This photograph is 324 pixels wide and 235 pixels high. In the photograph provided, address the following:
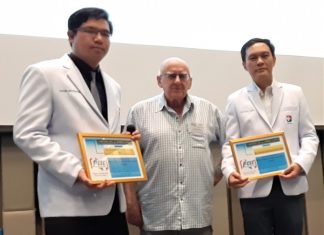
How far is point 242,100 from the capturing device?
2119 millimetres

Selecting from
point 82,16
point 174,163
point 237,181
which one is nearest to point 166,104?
point 174,163

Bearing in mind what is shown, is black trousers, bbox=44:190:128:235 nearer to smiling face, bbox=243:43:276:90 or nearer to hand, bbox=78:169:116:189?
hand, bbox=78:169:116:189

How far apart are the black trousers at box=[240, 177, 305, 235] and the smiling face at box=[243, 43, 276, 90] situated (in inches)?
20.7

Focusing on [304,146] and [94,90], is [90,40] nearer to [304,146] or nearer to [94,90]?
[94,90]

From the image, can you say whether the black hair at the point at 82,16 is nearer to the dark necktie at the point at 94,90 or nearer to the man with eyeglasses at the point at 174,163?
the dark necktie at the point at 94,90

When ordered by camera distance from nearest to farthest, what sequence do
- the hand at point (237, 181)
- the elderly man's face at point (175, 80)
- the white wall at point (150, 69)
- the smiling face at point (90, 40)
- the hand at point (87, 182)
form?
the hand at point (87, 182)
the smiling face at point (90, 40)
the hand at point (237, 181)
the elderly man's face at point (175, 80)
the white wall at point (150, 69)

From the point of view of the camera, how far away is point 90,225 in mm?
1435

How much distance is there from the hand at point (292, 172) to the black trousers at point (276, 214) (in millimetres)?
85

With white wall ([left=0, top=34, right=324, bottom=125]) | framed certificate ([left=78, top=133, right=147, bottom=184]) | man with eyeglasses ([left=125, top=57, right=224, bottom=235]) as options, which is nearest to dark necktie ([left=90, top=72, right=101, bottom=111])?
framed certificate ([left=78, top=133, right=147, bottom=184])

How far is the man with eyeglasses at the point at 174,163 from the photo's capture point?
1.88 m

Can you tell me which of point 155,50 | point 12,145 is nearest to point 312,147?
point 155,50

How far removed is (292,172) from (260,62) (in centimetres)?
58

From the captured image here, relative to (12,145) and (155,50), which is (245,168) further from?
(12,145)

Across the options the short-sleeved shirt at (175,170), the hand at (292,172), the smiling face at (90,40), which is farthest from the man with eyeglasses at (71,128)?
the hand at (292,172)
